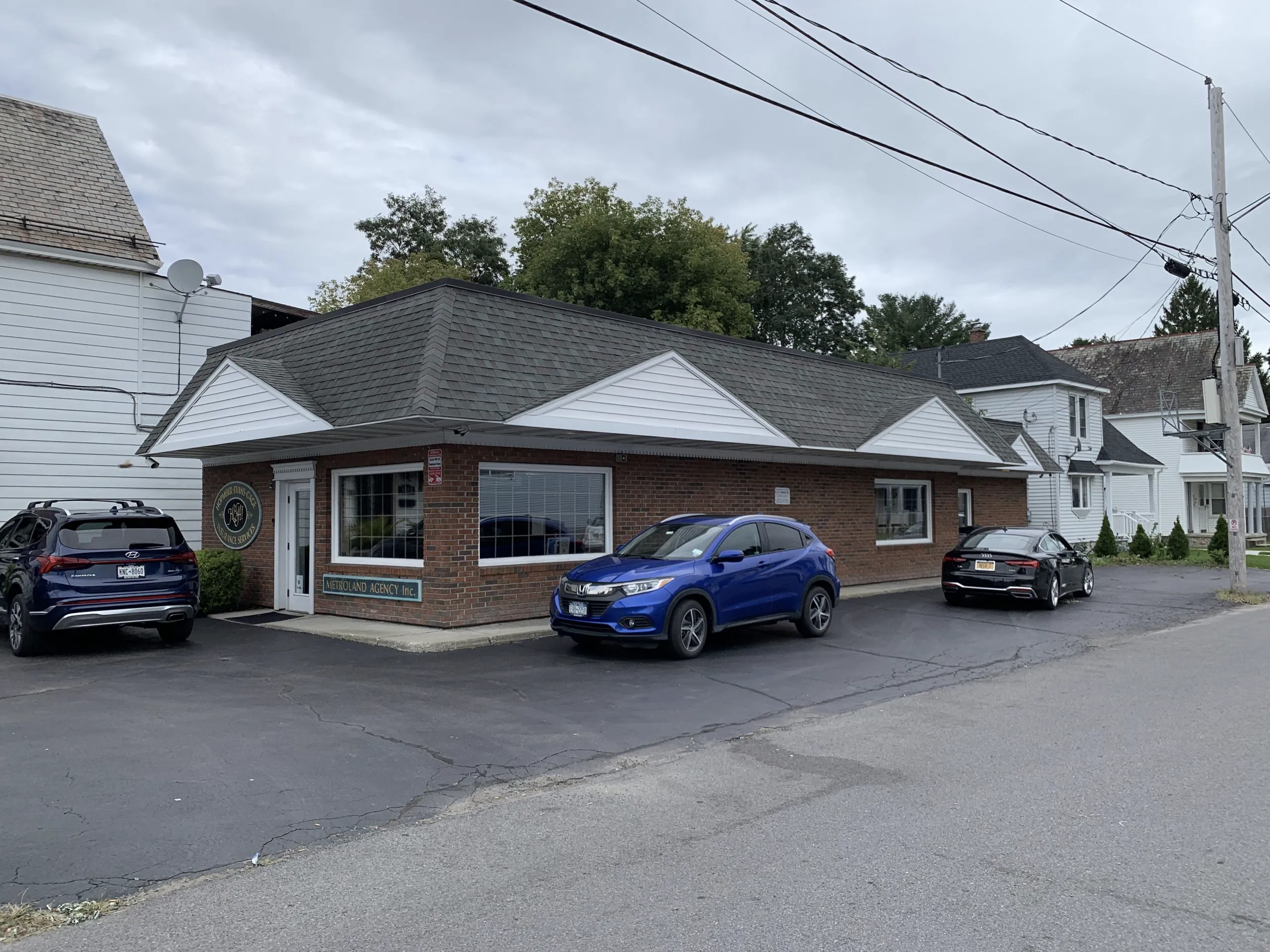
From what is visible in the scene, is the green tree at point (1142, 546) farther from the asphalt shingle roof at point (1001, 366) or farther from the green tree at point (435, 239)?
the green tree at point (435, 239)

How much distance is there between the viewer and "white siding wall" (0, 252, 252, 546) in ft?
55.5

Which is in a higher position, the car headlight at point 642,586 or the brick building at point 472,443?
the brick building at point 472,443

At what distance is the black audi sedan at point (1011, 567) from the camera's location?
1588cm

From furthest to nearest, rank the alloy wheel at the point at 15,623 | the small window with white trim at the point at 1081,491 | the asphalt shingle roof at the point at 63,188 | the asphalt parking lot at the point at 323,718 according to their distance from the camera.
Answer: the small window with white trim at the point at 1081,491
the asphalt shingle roof at the point at 63,188
the alloy wheel at the point at 15,623
the asphalt parking lot at the point at 323,718

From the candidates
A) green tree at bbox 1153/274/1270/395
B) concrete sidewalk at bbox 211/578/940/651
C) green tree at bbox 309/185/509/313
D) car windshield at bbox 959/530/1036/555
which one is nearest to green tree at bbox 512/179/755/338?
green tree at bbox 309/185/509/313

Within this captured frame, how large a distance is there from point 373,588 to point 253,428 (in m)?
2.91

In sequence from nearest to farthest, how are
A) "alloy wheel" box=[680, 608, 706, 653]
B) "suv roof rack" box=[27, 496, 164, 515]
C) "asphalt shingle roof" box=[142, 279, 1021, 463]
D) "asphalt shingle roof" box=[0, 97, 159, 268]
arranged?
"alloy wheel" box=[680, 608, 706, 653]
"suv roof rack" box=[27, 496, 164, 515]
"asphalt shingle roof" box=[142, 279, 1021, 463]
"asphalt shingle roof" box=[0, 97, 159, 268]

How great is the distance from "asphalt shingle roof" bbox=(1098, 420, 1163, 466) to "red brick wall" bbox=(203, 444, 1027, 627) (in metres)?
15.9

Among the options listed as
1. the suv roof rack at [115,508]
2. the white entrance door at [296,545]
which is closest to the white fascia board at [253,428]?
the white entrance door at [296,545]

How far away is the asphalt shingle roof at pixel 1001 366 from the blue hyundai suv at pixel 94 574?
85.0ft

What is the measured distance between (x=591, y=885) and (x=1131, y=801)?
3415 mm

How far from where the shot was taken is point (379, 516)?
1389 centimetres

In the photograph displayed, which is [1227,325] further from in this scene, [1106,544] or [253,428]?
[253,428]

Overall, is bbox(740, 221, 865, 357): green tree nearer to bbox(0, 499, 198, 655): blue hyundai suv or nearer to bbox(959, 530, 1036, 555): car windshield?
bbox(959, 530, 1036, 555): car windshield
